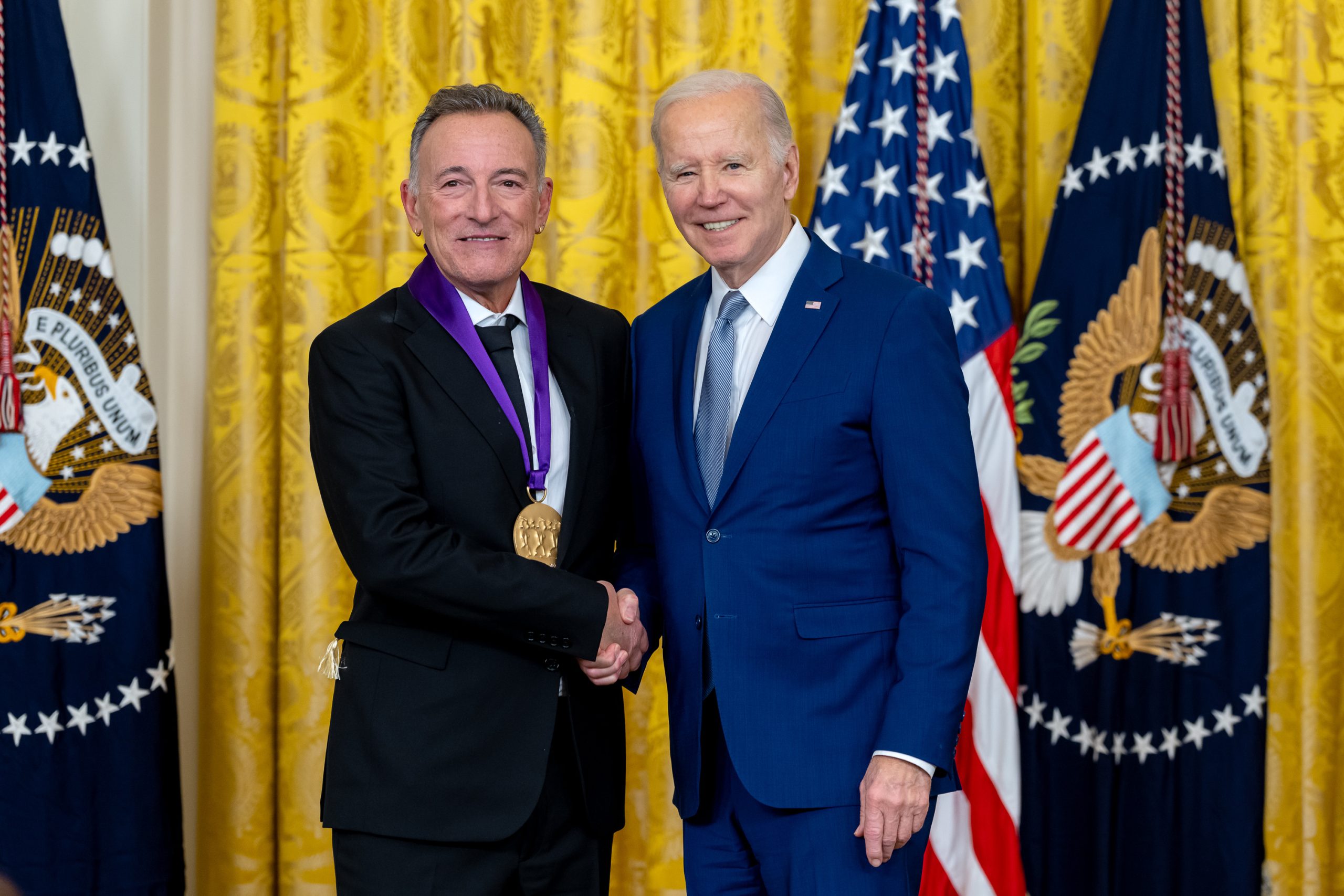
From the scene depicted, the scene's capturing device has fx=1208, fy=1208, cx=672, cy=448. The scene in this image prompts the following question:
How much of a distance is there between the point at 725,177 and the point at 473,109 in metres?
0.50

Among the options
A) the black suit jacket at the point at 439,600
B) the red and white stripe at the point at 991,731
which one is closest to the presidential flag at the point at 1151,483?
the red and white stripe at the point at 991,731

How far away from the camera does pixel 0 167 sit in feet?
9.69

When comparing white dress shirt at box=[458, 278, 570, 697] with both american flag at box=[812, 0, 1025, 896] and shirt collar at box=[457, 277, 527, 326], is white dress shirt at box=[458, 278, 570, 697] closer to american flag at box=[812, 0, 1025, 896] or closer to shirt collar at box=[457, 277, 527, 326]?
shirt collar at box=[457, 277, 527, 326]

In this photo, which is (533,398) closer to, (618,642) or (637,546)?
(637,546)

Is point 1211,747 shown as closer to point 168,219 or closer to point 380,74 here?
point 380,74

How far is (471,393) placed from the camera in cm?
202

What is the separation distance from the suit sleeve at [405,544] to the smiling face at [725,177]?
0.57m

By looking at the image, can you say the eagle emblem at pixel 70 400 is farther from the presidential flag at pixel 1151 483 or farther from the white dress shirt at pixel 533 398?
the presidential flag at pixel 1151 483

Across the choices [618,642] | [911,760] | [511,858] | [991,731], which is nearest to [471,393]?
[618,642]

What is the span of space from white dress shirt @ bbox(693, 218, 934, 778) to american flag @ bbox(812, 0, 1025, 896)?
1.16 m

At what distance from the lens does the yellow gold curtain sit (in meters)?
3.38

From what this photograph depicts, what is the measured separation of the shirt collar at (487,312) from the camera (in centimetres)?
213

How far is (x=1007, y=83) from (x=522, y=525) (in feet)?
7.59

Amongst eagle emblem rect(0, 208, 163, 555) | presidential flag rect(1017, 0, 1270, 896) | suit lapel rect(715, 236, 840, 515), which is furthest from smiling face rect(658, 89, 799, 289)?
eagle emblem rect(0, 208, 163, 555)
